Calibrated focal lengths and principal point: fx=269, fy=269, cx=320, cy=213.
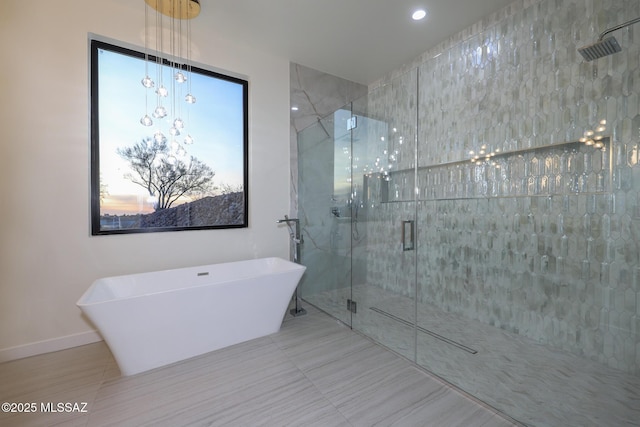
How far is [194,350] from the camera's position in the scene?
210cm

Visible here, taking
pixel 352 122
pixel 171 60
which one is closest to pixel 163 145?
pixel 171 60

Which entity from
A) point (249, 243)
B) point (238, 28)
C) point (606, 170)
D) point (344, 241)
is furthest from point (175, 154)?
point (606, 170)

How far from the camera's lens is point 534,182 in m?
2.28

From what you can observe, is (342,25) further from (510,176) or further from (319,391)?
(319,391)

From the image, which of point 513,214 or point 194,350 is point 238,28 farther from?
point 513,214

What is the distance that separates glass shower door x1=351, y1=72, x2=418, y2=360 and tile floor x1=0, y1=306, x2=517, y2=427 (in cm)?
65

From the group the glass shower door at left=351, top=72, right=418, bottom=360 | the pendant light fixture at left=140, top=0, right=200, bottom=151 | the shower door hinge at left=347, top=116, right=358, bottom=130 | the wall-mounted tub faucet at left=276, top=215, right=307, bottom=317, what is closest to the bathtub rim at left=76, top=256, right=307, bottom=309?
the wall-mounted tub faucet at left=276, top=215, right=307, bottom=317

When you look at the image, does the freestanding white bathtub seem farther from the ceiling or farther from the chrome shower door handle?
the ceiling

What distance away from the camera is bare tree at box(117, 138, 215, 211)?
2.51 m

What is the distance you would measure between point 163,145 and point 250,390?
7.47 feet

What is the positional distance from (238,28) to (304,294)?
302 centimetres

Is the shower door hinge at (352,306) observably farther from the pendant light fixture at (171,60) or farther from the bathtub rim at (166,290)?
the pendant light fixture at (171,60)

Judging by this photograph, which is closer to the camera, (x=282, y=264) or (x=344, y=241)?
(x=282, y=264)

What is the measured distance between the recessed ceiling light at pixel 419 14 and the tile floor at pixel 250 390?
9.93 feet
